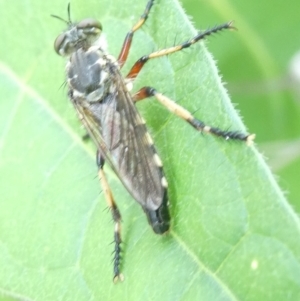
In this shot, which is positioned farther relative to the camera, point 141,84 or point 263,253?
point 141,84

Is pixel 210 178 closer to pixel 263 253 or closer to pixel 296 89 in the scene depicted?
pixel 263 253

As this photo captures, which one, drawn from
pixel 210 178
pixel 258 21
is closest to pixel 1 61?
pixel 210 178

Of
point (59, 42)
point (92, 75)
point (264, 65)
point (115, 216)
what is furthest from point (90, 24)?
point (264, 65)

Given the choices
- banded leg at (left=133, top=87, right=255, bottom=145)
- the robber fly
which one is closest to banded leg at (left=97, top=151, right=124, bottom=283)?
the robber fly

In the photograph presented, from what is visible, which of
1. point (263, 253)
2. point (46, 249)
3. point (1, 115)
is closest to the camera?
point (263, 253)

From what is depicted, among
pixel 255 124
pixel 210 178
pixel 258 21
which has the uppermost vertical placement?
pixel 210 178

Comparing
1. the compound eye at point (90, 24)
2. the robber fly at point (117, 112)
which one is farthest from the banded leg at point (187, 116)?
the compound eye at point (90, 24)
